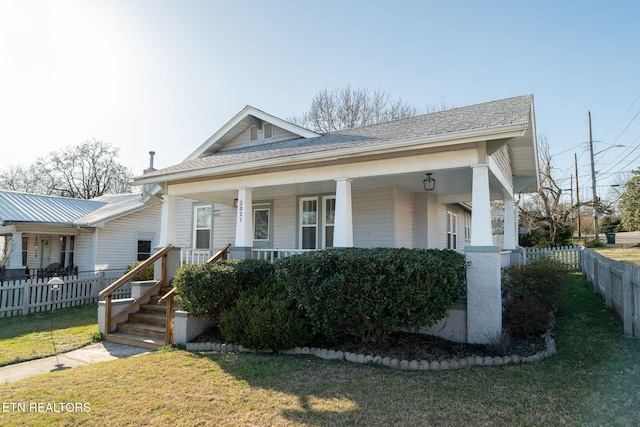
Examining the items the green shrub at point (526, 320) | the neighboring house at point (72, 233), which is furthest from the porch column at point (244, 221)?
the neighboring house at point (72, 233)

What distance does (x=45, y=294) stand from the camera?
11.8m

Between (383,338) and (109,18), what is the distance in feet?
27.1

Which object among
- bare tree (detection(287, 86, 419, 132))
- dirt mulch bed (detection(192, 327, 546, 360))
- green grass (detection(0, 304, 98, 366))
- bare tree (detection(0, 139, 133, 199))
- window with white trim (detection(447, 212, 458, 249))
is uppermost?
bare tree (detection(287, 86, 419, 132))

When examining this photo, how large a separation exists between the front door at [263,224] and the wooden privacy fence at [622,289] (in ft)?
30.0

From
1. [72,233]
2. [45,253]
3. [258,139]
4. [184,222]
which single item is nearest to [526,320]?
[258,139]

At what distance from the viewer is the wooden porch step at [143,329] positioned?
8.02m

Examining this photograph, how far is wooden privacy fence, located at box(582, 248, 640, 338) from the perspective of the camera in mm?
6332

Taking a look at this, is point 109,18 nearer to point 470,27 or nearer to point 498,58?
point 470,27

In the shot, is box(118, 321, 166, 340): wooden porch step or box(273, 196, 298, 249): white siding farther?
box(273, 196, 298, 249): white siding

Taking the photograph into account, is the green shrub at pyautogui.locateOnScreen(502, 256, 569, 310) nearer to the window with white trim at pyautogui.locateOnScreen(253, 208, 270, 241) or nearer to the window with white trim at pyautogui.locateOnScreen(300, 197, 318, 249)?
the window with white trim at pyautogui.locateOnScreen(300, 197, 318, 249)

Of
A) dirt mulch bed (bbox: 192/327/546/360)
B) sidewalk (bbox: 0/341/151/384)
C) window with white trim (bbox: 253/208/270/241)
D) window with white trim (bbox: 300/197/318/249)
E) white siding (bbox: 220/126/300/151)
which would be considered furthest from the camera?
window with white trim (bbox: 253/208/270/241)

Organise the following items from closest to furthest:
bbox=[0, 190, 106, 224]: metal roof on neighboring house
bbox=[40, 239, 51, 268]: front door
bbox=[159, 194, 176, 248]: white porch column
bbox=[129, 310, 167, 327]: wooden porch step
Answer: bbox=[129, 310, 167, 327]: wooden porch step, bbox=[159, 194, 176, 248]: white porch column, bbox=[0, 190, 106, 224]: metal roof on neighboring house, bbox=[40, 239, 51, 268]: front door

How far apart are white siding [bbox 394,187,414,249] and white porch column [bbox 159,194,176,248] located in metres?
6.48

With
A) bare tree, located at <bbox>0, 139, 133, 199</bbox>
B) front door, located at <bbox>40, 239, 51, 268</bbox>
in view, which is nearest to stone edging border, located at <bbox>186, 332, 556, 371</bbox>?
front door, located at <bbox>40, 239, 51, 268</bbox>
